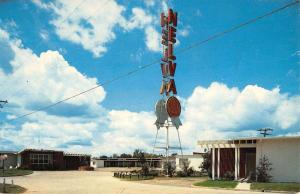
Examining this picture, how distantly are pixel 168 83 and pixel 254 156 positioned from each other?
1215 centimetres

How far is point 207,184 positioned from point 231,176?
5939mm

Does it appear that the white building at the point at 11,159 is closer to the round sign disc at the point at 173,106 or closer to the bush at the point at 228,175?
the round sign disc at the point at 173,106

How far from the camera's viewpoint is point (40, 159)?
3000 inches

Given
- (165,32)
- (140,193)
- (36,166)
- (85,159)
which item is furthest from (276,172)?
(85,159)

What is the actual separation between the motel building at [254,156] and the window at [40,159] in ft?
133

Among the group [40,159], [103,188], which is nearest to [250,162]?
[103,188]

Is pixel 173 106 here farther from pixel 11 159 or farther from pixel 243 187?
pixel 11 159

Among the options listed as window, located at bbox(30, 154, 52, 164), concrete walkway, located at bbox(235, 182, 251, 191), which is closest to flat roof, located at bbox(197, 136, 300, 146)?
concrete walkway, located at bbox(235, 182, 251, 191)

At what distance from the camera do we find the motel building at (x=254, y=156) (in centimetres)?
3588

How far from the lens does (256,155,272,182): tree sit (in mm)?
36594

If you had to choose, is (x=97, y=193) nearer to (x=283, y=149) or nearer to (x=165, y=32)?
(x=283, y=149)

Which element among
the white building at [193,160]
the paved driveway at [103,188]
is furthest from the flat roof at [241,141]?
the white building at [193,160]

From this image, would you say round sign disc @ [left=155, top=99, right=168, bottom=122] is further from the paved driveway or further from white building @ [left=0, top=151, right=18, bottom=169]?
white building @ [left=0, top=151, right=18, bottom=169]

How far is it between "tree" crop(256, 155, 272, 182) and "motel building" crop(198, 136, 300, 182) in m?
0.32
